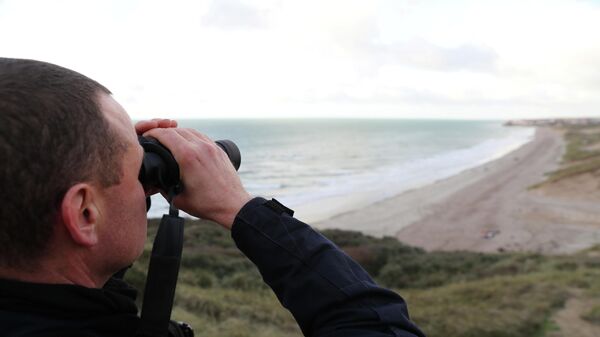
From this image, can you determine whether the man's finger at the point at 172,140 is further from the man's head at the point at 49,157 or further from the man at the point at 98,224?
the man's head at the point at 49,157

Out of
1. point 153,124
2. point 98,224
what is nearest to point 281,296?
point 98,224

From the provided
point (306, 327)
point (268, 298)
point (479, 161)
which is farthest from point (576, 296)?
point (479, 161)

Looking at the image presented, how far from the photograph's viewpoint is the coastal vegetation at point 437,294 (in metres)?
7.86

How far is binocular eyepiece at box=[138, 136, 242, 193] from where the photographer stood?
3.79 feet

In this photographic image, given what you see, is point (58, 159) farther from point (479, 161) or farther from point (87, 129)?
point (479, 161)

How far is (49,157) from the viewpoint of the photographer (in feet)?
3.01

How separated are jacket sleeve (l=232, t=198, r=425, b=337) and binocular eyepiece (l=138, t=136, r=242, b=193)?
6.8 inches

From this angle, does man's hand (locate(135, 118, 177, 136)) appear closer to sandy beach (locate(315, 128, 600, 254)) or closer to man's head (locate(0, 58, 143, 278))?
man's head (locate(0, 58, 143, 278))

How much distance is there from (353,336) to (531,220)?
30836 millimetres

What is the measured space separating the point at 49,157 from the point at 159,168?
274mm

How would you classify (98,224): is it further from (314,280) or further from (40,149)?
(314,280)

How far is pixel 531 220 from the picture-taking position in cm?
2906

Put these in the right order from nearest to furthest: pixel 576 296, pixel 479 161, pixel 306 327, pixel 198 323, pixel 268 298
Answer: pixel 306 327, pixel 198 323, pixel 576 296, pixel 268 298, pixel 479 161

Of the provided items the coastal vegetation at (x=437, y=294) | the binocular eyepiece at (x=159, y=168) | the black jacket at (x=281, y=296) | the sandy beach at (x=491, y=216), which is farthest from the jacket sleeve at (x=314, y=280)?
the sandy beach at (x=491, y=216)
